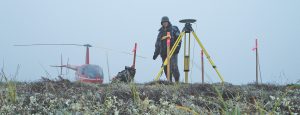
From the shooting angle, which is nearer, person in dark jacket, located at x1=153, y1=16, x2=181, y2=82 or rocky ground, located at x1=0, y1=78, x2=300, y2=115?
rocky ground, located at x1=0, y1=78, x2=300, y2=115

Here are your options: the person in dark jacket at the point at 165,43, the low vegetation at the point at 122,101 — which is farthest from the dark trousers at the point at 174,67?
the low vegetation at the point at 122,101

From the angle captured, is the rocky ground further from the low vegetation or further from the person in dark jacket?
the person in dark jacket

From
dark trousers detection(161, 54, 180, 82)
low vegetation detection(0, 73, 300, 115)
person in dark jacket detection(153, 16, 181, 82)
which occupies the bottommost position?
low vegetation detection(0, 73, 300, 115)

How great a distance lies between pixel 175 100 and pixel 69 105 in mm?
1175

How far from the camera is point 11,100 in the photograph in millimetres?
3939

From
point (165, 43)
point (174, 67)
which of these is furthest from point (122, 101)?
point (165, 43)

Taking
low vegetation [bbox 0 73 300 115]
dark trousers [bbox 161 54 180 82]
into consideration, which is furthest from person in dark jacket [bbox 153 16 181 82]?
low vegetation [bbox 0 73 300 115]

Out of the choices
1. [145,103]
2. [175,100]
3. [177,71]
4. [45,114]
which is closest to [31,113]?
[45,114]

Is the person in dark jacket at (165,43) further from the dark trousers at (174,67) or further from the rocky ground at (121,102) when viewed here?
the rocky ground at (121,102)

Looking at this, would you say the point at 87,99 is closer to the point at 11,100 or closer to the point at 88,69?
the point at 11,100

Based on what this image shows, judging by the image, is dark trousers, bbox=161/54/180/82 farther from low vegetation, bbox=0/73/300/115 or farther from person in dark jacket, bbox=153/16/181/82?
low vegetation, bbox=0/73/300/115

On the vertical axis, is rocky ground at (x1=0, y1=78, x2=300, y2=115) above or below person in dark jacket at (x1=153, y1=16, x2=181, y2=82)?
below

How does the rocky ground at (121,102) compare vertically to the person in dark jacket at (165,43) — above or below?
below

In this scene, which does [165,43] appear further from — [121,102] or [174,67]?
[121,102]
